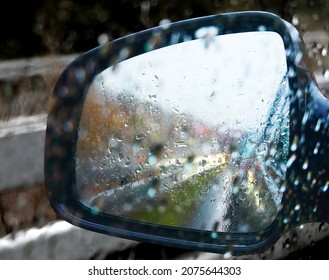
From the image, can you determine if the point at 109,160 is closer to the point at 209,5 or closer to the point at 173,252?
the point at 209,5

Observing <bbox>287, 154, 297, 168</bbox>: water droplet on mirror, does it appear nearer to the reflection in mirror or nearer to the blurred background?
the reflection in mirror

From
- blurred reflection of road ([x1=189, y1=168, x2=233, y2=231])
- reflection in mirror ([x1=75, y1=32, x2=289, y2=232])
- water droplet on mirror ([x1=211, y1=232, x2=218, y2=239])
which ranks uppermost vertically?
reflection in mirror ([x1=75, y1=32, x2=289, y2=232])

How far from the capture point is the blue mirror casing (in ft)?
4.10

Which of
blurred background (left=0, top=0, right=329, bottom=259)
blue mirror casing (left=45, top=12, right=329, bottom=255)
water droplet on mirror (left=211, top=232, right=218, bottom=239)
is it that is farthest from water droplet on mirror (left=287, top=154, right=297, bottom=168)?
blurred background (left=0, top=0, right=329, bottom=259)

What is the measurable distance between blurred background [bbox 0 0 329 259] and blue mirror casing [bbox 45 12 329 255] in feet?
0.51

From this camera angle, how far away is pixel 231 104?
1.42 m

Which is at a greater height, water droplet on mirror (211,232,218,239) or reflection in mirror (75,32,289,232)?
reflection in mirror (75,32,289,232)

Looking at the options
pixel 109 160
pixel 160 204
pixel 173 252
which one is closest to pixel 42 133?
pixel 109 160

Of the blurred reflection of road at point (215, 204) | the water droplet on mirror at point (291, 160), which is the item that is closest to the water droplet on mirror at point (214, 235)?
the blurred reflection of road at point (215, 204)

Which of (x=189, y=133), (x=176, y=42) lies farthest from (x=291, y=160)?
(x=176, y=42)

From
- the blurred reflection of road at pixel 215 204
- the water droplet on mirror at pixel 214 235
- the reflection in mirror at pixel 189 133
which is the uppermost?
the reflection in mirror at pixel 189 133

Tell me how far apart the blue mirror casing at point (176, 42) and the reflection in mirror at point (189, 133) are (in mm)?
21

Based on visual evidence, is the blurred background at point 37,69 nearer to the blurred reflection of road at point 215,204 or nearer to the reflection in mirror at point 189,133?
the reflection in mirror at point 189,133

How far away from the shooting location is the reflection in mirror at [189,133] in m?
1.36
